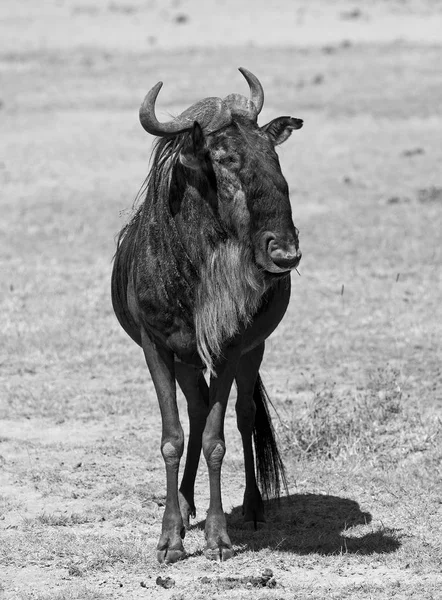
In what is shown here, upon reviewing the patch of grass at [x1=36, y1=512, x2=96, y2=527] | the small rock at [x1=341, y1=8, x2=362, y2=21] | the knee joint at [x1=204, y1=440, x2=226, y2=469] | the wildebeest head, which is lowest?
the patch of grass at [x1=36, y1=512, x2=96, y2=527]

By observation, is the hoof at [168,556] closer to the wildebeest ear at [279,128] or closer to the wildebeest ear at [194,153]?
the wildebeest ear at [194,153]

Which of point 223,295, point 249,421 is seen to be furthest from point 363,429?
point 223,295

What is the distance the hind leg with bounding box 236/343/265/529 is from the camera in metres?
6.37

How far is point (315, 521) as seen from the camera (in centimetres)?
638

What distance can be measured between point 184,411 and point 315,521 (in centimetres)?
228

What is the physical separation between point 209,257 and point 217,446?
99 cm

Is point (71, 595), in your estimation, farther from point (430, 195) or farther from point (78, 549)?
point (430, 195)

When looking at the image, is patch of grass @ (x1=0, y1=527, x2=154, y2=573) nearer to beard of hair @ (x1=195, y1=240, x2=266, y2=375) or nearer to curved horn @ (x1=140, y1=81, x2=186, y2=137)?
beard of hair @ (x1=195, y1=240, x2=266, y2=375)

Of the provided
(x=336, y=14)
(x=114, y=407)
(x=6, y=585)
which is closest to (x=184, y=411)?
(x=114, y=407)

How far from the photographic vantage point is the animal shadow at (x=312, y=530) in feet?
19.2

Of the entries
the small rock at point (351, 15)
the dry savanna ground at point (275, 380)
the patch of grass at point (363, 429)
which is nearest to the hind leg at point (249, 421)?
the dry savanna ground at point (275, 380)

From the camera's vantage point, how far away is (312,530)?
20.5ft

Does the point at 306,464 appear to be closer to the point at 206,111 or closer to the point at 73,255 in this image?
the point at 206,111

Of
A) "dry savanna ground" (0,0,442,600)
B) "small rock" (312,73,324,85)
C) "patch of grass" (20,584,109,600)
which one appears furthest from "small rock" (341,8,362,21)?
"patch of grass" (20,584,109,600)
